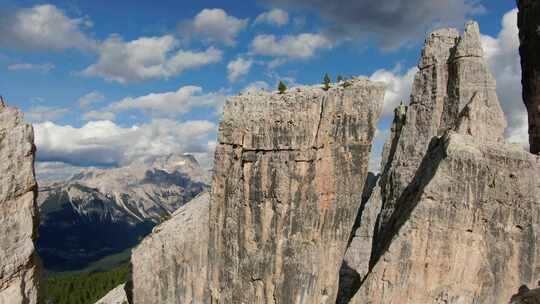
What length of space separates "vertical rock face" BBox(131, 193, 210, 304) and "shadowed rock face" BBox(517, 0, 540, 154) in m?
32.4

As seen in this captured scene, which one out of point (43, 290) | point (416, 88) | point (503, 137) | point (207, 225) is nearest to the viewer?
point (43, 290)

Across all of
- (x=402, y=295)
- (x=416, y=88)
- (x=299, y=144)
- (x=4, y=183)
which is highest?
(x=416, y=88)

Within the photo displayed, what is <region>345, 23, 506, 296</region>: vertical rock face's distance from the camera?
36.3m

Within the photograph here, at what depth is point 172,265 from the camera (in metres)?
48.6

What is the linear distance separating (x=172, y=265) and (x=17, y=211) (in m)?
27.7

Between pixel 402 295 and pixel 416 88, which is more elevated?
pixel 416 88

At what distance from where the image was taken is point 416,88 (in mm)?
43625

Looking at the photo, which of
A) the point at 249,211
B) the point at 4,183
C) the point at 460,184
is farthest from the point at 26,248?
the point at 249,211

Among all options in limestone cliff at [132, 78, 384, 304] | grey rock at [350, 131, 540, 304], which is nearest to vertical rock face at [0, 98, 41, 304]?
grey rock at [350, 131, 540, 304]

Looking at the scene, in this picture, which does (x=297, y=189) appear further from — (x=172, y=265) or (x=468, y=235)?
(x=468, y=235)

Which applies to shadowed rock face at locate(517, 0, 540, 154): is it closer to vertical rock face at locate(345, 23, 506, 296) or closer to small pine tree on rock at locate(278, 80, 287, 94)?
vertical rock face at locate(345, 23, 506, 296)

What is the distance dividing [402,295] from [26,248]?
19942 mm

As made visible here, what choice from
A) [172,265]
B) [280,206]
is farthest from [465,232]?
[172,265]

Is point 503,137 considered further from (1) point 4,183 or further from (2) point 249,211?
(1) point 4,183
